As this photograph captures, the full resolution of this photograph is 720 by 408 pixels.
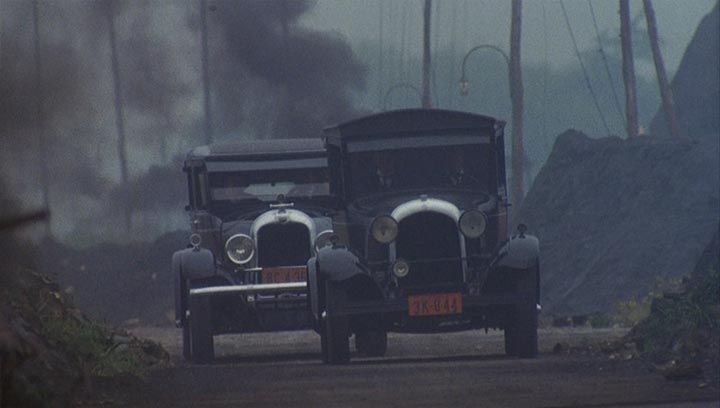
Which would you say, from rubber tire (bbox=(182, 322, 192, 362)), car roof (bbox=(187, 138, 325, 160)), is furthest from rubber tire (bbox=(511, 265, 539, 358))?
car roof (bbox=(187, 138, 325, 160))

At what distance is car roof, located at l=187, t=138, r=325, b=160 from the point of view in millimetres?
23266

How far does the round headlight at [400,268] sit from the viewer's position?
19.1m

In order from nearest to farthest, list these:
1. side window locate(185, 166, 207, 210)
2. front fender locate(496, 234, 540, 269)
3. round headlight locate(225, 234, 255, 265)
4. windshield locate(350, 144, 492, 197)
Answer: front fender locate(496, 234, 540, 269) < windshield locate(350, 144, 492, 197) < round headlight locate(225, 234, 255, 265) < side window locate(185, 166, 207, 210)

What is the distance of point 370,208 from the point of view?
2017 cm

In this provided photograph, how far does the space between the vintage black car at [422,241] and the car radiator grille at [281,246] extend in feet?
3.81

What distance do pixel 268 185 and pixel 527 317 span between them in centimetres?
513

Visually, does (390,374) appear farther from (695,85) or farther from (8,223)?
(695,85)

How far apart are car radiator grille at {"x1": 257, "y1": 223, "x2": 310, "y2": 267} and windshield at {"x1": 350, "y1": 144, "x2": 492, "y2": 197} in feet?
4.96

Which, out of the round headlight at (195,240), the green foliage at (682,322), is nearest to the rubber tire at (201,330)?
the round headlight at (195,240)

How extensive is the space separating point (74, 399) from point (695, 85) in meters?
47.8

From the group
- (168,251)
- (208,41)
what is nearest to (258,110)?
(208,41)

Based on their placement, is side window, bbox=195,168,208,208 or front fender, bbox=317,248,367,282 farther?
side window, bbox=195,168,208,208

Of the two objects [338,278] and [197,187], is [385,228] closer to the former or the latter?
[338,278]

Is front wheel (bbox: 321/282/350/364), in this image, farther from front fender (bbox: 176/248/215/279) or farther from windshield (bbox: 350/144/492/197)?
front fender (bbox: 176/248/215/279)
